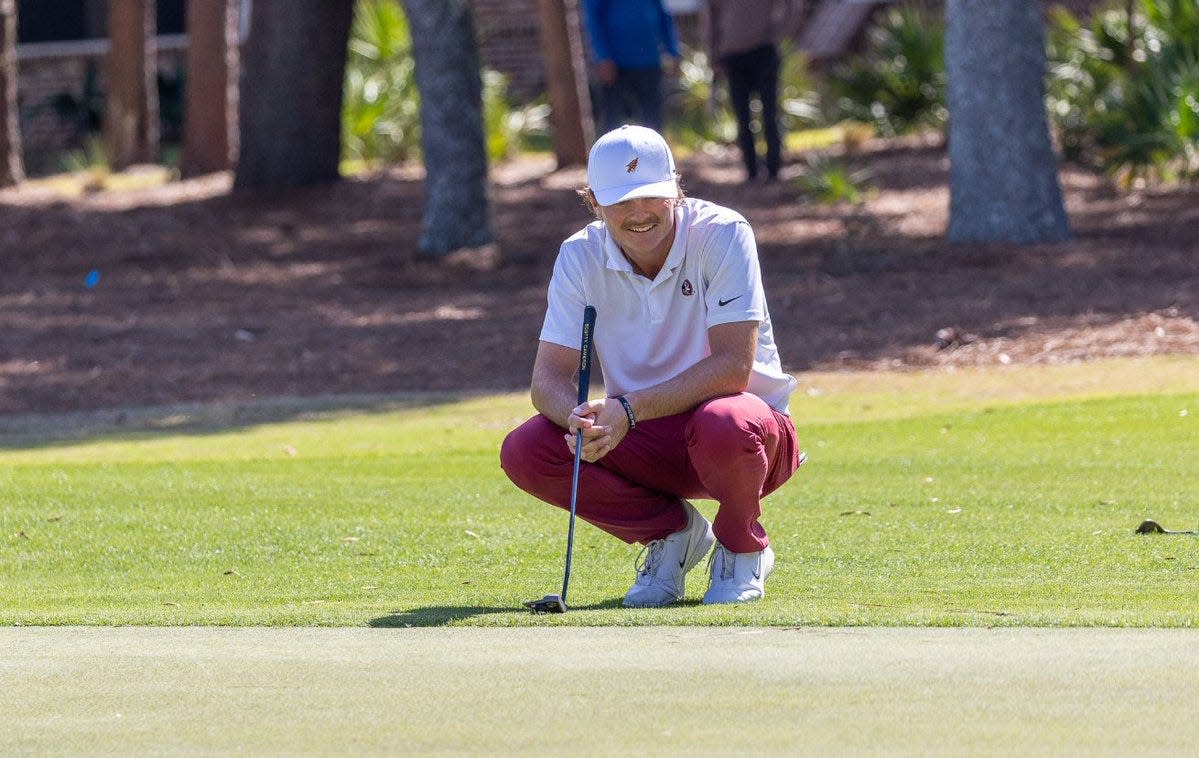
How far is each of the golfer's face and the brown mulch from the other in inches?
281

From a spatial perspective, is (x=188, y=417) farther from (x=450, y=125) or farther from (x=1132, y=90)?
(x=1132, y=90)

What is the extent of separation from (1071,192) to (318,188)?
718cm

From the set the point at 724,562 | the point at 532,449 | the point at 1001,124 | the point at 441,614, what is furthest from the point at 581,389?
the point at 1001,124

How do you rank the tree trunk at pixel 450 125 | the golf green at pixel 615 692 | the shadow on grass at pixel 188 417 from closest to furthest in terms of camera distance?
the golf green at pixel 615 692
the shadow on grass at pixel 188 417
the tree trunk at pixel 450 125

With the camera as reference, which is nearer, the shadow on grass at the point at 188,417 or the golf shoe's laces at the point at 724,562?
the golf shoe's laces at the point at 724,562

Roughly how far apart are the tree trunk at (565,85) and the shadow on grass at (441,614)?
50.4 feet

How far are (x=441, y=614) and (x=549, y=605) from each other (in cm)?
30

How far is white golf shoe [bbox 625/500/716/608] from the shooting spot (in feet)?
18.2

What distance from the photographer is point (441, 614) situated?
5355 millimetres

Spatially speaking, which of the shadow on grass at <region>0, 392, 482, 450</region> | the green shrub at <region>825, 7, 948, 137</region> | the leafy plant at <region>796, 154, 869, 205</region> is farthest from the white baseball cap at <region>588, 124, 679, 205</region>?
the green shrub at <region>825, 7, 948, 137</region>

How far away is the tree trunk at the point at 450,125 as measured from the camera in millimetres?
16266

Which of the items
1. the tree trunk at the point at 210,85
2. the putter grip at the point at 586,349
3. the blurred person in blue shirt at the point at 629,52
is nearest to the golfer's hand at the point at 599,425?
the putter grip at the point at 586,349

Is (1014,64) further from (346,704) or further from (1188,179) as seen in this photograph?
(346,704)

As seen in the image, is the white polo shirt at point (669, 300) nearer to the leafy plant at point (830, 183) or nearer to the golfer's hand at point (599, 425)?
the golfer's hand at point (599, 425)
